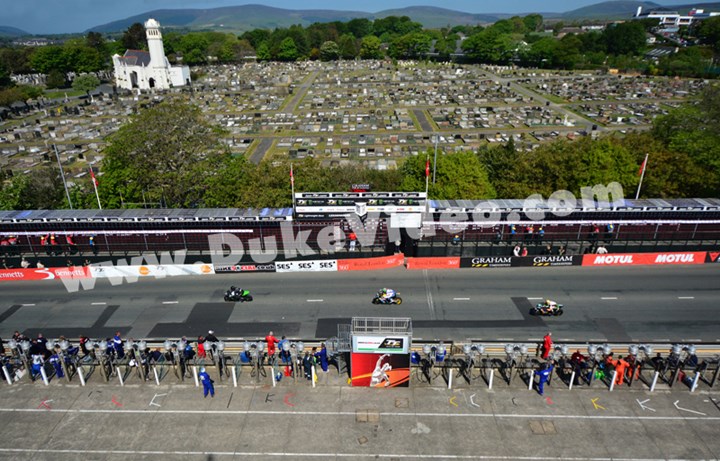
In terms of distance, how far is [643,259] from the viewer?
3566cm

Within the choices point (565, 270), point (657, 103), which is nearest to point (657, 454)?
point (565, 270)

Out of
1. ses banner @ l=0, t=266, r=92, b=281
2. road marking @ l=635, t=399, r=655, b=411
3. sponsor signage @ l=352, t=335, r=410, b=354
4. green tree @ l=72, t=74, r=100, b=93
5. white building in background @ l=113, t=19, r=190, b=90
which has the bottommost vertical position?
road marking @ l=635, t=399, r=655, b=411

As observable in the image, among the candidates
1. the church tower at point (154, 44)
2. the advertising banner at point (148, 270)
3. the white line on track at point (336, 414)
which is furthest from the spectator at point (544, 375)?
the church tower at point (154, 44)

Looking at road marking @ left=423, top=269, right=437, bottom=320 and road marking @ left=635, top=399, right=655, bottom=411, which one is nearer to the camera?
road marking @ left=635, top=399, right=655, bottom=411

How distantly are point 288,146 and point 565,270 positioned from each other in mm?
64316

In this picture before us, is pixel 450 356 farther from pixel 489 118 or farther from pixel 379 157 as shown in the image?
pixel 489 118

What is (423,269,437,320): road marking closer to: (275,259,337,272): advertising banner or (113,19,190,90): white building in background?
(275,259,337,272): advertising banner

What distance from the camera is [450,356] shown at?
23.6 m

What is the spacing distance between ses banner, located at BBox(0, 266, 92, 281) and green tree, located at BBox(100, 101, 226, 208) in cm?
1162

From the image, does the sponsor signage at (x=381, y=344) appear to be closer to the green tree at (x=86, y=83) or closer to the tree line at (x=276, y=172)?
the tree line at (x=276, y=172)

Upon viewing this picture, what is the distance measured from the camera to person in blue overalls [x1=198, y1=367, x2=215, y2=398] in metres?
21.5

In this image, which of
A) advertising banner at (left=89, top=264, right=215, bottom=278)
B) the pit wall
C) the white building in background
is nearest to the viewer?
the pit wall

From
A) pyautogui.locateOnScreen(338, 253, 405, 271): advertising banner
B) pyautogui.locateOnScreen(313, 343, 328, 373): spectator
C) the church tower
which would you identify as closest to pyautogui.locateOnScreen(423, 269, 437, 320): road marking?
pyautogui.locateOnScreen(338, 253, 405, 271): advertising banner

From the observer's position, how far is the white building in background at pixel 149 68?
6324 inches
